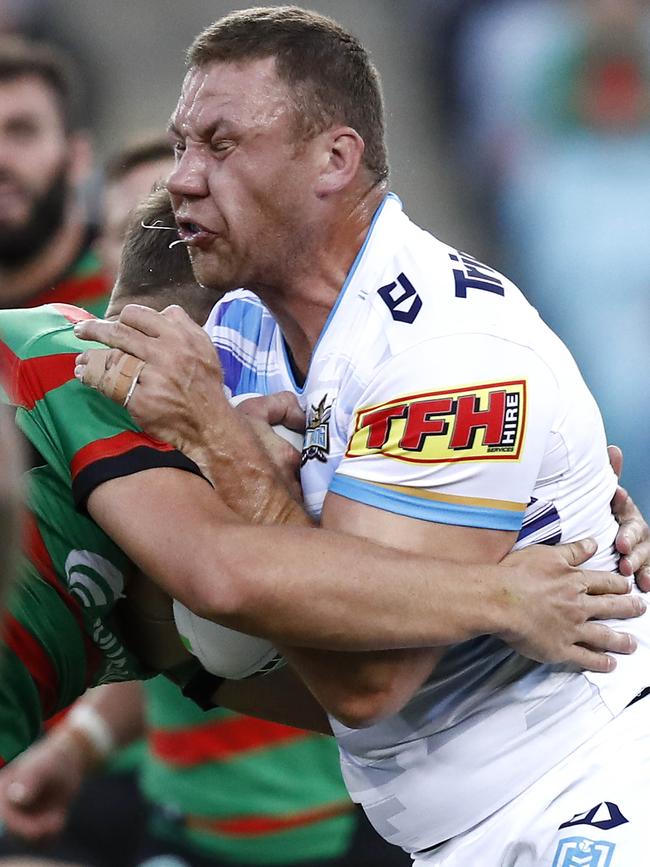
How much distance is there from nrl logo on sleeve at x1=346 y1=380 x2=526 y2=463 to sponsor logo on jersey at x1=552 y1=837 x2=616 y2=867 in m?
0.72

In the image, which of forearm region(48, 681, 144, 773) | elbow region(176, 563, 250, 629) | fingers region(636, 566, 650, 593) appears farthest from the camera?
forearm region(48, 681, 144, 773)

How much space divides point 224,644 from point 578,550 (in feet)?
2.40

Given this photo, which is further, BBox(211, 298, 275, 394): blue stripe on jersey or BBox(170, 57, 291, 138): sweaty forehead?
BBox(211, 298, 275, 394): blue stripe on jersey

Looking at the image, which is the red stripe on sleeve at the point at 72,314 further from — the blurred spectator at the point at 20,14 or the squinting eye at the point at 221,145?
the blurred spectator at the point at 20,14

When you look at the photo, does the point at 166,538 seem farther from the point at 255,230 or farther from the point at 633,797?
the point at 633,797

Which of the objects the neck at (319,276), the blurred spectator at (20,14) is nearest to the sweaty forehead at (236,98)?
the neck at (319,276)

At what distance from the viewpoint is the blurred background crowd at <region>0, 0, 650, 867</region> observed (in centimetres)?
833

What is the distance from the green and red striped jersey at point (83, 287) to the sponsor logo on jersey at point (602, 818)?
3.56 metres

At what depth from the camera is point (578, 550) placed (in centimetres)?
294

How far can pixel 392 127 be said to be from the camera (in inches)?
353

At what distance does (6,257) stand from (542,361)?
429 centimetres

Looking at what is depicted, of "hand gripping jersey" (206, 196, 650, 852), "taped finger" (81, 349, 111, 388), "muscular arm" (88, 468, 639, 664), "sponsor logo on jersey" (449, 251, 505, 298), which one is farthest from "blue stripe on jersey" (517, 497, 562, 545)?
"taped finger" (81, 349, 111, 388)

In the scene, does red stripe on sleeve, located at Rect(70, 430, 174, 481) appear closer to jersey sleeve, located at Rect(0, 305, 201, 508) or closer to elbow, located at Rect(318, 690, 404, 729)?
jersey sleeve, located at Rect(0, 305, 201, 508)

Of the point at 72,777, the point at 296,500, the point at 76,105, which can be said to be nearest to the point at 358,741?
the point at 296,500
